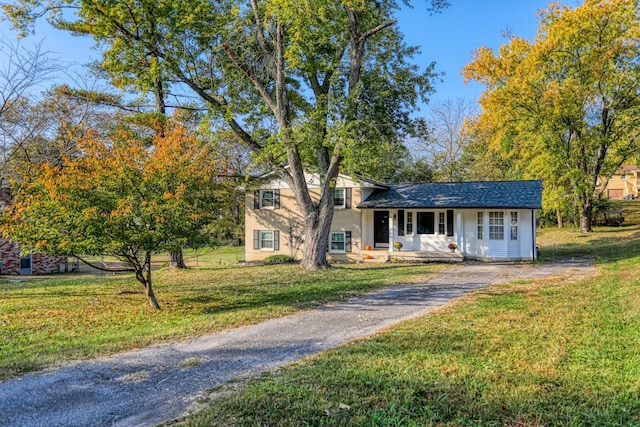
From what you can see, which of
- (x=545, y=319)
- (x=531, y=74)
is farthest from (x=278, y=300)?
(x=531, y=74)

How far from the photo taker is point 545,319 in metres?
7.21

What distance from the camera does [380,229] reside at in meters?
21.8

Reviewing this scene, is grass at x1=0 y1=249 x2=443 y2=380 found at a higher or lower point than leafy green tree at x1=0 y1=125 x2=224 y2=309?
lower

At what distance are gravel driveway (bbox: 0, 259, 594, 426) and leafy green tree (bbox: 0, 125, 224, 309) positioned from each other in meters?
2.72

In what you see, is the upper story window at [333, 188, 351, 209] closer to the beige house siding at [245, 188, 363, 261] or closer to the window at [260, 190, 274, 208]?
the beige house siding at [245, 188, 363, 261]

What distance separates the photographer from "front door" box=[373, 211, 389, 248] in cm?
2164

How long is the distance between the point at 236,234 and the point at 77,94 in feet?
74.2

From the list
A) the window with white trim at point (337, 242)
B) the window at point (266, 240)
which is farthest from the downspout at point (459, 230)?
the window at point (266, 240)

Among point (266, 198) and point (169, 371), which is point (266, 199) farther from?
point (169, 371)

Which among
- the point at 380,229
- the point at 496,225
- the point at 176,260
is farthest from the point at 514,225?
the point at 176,260

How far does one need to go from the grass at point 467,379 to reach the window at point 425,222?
41.8 feet

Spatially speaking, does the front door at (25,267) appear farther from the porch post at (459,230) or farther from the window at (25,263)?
the porch post at (459,230)

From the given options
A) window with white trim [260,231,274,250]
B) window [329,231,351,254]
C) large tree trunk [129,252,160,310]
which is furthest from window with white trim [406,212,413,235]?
large tree trunk [129,252,160,310]

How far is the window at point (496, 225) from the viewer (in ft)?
62.7
